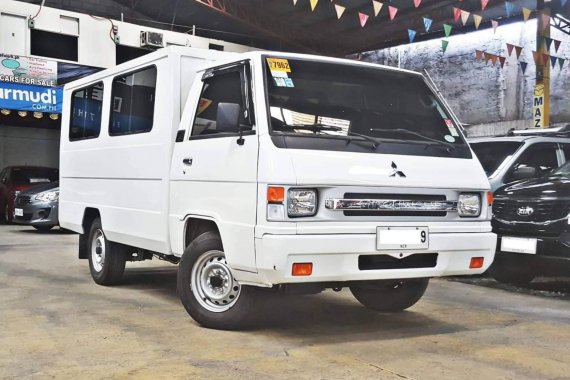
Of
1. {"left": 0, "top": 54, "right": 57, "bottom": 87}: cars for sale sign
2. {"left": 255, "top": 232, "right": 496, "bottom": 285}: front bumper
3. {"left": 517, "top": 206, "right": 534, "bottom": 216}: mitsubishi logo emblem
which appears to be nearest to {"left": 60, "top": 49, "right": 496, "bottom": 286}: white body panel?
{"left": 255, "top": 232, "right": 496, "bottom": 285}: front bumper

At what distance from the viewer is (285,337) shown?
4.54 m

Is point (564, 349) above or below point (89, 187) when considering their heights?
below

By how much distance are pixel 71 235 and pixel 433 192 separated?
1011 centimetres

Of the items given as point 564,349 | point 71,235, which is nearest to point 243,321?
point 564,349

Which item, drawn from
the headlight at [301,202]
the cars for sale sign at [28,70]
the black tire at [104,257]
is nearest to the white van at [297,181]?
the headlight at [301,202]

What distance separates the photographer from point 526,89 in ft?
57.3

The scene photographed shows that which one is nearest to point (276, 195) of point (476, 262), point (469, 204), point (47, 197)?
point (469, 204)

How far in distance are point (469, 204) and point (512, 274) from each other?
10.2 feet

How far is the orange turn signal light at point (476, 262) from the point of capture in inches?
182

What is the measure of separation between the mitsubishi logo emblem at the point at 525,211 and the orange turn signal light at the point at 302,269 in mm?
3491

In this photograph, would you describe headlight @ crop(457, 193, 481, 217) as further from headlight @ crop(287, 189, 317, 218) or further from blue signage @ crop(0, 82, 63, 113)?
blue signage @ crop(0, 82, 63, 113)

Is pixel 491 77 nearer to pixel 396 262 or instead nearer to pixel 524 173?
pixel 524 173

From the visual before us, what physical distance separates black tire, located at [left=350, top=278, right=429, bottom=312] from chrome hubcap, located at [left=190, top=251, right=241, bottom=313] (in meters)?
1.19

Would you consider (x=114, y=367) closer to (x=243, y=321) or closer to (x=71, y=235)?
(x=243, y=321)
